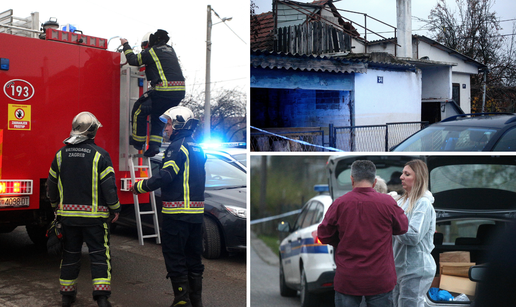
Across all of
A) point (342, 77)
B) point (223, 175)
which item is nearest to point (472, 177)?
point (342, 77)

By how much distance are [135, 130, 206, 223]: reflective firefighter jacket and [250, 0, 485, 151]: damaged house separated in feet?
3.48

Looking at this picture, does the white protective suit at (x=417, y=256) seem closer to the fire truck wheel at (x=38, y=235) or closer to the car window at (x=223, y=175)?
the car window at (x=223, y=175)

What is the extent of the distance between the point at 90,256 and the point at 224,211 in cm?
213

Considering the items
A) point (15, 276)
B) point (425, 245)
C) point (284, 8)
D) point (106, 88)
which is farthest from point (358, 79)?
point (15, 276)

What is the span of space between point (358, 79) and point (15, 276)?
4181mm

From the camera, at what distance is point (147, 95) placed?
5422 millimetres

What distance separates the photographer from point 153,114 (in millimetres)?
5449

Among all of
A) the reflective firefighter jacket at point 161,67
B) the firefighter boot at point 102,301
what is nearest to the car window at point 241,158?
the reflective firefighter jacket at point 161,67

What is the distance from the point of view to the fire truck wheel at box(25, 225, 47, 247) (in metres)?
6.55

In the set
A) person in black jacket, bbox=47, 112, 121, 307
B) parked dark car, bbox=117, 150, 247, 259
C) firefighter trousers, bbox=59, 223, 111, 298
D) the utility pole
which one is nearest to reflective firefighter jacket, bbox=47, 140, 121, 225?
person in black jacket, bbox=47, 112, 121, 307

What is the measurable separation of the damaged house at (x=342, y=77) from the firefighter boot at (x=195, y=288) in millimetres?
1609

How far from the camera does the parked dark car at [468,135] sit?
3217 millimetres

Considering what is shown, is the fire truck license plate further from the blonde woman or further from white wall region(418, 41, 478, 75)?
white wall region(418, 41, 478, 75)

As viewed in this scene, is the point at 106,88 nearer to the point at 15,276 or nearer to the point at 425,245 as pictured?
the point at 15,276
